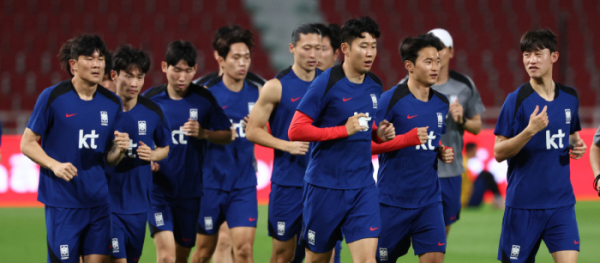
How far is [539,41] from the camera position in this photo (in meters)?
5.47

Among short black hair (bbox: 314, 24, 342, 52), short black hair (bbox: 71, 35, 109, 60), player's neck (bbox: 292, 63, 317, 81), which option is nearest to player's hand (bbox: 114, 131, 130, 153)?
short black hair (bbox: 71, 35, 109, 60)

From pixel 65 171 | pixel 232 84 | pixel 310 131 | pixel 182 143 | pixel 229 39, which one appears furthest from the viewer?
pixel 232 84

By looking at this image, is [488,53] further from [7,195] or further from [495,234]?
[7,195]

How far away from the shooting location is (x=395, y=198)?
229 inches

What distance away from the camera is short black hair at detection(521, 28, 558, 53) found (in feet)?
18.0

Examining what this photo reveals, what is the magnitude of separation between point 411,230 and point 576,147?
4.96 feet

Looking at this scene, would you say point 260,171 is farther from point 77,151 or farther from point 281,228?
point 77,151

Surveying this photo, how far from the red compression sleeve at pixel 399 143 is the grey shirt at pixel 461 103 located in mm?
1614

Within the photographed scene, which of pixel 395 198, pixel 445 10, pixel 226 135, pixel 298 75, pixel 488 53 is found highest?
pixel 445 10

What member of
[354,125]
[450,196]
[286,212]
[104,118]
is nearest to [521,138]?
[354,125]

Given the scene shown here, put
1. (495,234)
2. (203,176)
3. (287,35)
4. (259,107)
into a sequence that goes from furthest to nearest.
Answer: (287,35) < (495,234) < (203,176) < (259,107)

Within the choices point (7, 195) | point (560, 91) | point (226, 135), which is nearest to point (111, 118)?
point (226, 135)

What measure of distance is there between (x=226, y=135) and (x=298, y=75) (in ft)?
3.01

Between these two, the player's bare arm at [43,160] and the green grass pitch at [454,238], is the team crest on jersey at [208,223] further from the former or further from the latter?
the player's bare arm at [43,160]
